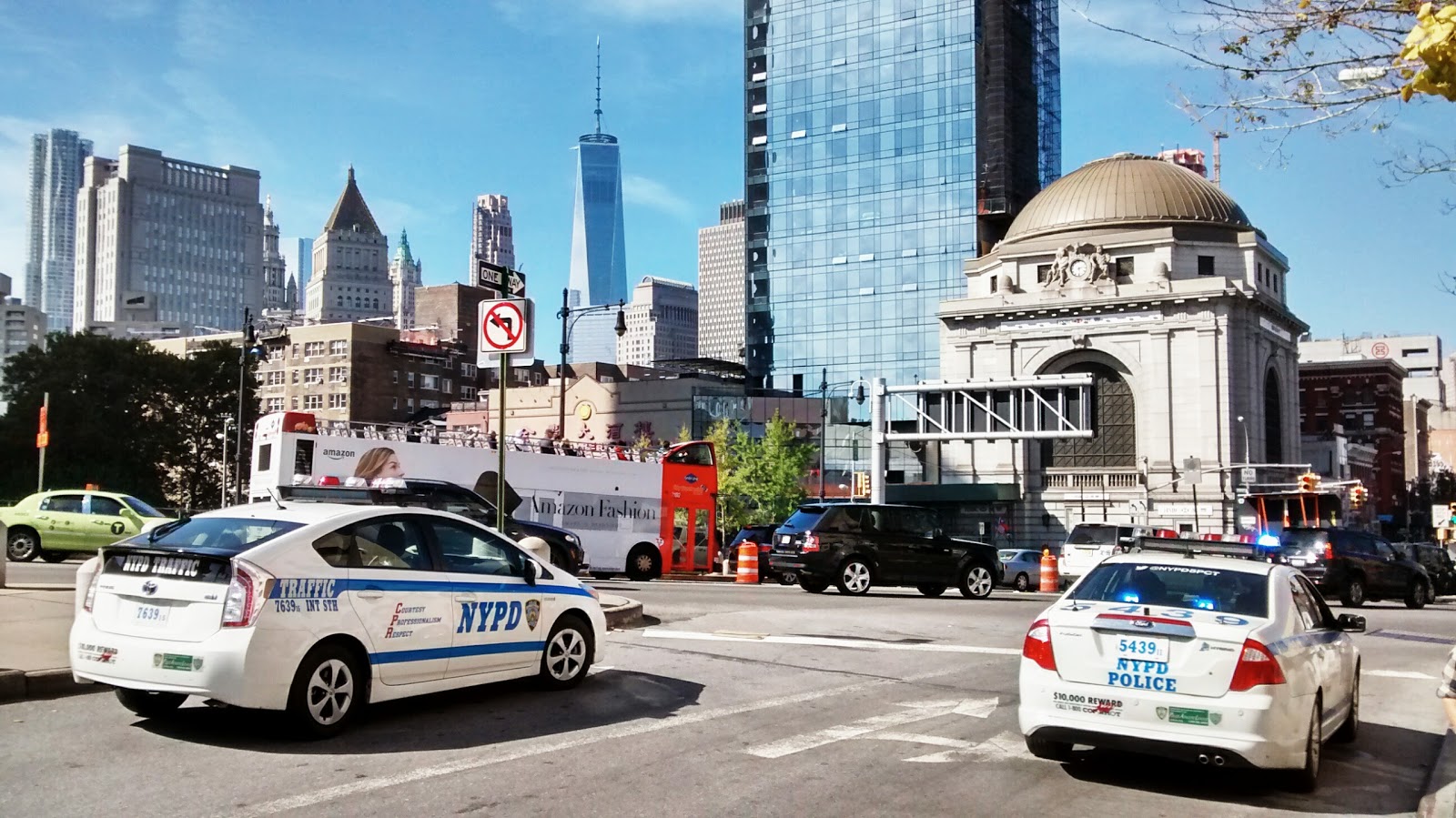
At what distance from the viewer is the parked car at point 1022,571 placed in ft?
123

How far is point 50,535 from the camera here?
2620cm

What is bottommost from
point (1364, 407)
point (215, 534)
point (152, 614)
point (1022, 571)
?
point (1022, 571)

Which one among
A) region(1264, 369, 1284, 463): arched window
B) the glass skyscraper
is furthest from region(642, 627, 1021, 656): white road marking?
the glass skyscraper

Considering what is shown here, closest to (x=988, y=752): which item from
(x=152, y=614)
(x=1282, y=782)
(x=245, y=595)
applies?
(x=1282, y=782)

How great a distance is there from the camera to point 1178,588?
332 inches

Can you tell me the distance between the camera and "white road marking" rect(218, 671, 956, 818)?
668 cm

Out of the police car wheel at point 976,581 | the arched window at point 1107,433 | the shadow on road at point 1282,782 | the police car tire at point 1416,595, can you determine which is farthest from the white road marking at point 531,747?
the arched window at point 1107,433

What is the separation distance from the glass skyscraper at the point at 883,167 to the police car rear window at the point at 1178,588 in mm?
89303

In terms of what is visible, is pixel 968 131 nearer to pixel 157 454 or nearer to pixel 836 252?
pixel 836 252

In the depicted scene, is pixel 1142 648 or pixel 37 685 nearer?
pixel 1142 648

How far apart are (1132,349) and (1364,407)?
217ft

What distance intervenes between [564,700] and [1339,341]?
165 metres

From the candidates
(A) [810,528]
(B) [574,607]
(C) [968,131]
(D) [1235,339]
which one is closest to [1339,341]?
(C) [968,131]

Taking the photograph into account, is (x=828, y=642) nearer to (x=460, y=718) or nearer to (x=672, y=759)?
(x=460, y=718)
